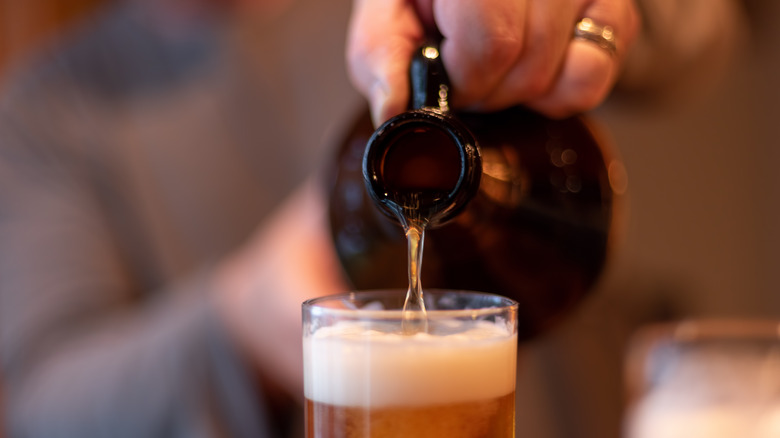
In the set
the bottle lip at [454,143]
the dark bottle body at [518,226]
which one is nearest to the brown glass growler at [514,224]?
the dark bottle body at [518,226]

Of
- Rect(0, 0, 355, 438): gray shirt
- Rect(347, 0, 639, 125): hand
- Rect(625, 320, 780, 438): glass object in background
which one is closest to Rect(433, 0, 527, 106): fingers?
Rect(347, 0, 639, 125): hand

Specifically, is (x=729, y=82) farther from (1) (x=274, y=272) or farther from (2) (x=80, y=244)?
(2) (x=80, y=244)

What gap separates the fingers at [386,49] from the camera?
1.31ft

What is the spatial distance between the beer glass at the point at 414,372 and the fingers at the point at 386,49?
0.12m

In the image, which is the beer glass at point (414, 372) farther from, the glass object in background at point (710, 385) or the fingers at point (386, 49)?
Result: the glass object in background at point (710, 385)

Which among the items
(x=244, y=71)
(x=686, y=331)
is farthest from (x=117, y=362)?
(x=686, y=331)

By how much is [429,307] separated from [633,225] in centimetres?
166

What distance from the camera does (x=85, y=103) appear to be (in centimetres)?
150

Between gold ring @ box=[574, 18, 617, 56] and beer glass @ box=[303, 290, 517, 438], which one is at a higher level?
gold ring @ box=[574, 18, 617, 56]

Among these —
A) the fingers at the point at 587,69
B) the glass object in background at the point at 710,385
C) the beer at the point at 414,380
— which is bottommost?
the glass object in background at the point at 710,385

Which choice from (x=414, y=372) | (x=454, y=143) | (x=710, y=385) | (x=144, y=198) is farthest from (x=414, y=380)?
(x=144, y=198)

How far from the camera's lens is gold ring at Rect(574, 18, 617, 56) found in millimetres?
423

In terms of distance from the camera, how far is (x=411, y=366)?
1.16ft

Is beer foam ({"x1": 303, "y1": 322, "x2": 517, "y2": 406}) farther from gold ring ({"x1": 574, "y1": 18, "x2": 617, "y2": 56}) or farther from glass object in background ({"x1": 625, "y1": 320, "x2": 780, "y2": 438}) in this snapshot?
glass object in background ({"x1": 625, "y1": 320, "x2": 780, "y2": 438})
